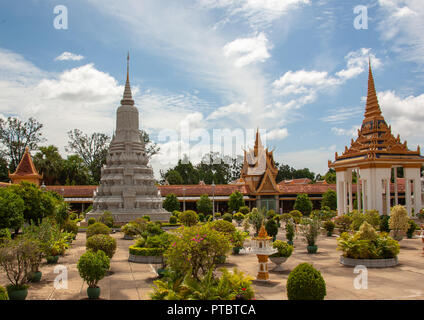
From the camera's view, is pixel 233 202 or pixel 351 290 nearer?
pixel 351 290

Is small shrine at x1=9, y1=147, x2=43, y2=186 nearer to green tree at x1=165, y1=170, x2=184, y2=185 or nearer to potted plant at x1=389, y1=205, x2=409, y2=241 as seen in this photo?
green tree at x1=165, y1=170, x2=184, y2=185

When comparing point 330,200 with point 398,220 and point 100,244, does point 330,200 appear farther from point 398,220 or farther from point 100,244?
point 100,244

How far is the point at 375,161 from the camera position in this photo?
1348 inches

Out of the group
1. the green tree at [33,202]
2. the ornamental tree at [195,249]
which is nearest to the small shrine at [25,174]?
the green tree at [33,202]

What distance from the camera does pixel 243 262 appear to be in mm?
19703

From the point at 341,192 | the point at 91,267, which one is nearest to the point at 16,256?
the point at 91,267

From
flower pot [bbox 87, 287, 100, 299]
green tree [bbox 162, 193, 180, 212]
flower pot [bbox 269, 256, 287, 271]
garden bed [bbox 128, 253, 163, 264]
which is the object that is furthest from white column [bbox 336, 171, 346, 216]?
flower pot [bbox 87, 287, 100, 299]

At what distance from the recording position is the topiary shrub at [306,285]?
33.5ft

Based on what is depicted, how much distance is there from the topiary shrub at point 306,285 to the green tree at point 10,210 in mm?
17589

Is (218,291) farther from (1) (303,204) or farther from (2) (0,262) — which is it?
(1) (303,204)

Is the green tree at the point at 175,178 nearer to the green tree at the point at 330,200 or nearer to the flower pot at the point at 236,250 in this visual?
the green tree at the point at 330,200

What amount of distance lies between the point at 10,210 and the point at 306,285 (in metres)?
18.3
